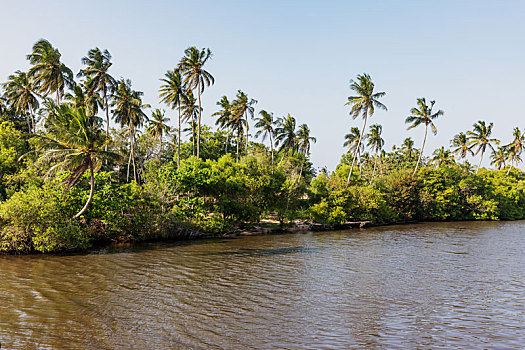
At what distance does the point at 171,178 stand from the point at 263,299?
18504mm

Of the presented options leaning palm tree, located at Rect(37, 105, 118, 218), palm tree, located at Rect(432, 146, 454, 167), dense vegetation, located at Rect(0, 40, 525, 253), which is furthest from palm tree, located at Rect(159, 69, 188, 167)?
palm tree, located at Rect(432, 146, 454, 167)

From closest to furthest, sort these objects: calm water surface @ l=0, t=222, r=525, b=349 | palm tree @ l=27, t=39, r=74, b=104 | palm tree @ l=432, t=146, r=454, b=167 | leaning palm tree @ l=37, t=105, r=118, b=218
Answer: calm water surface @ l=0, t=222, r=525, b=349 < leaning palm tree @ l=37, t=105, r=118, b=218 < palm tree @ l=27, t=39, r=74, b=104 < palm tree @ l=432, t=146, r=454, b=167

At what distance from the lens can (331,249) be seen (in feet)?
85.2

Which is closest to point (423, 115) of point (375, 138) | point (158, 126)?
point (375, 138)

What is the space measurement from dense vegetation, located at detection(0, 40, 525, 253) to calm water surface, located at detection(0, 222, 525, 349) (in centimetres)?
351

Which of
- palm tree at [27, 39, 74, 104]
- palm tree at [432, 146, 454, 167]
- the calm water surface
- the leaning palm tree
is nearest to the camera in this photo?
the calm water surface

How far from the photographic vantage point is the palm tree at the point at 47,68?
110 feet

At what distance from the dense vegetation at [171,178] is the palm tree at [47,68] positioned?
0.38ft

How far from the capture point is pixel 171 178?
29844 mm

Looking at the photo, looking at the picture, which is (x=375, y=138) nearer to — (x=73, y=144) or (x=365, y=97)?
(x=365, y=97)

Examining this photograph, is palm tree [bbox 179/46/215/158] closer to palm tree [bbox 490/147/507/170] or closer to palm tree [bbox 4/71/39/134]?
palm tree [bbox 4/71/39/134]

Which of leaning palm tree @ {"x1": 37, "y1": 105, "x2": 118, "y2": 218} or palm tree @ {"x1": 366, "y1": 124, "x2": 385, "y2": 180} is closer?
leaning palm tree @ {"x1": 37, "y1": 105, "x2": 118, "y2": 218}

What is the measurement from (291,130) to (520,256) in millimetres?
31794

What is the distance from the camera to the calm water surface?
32.8 feet
